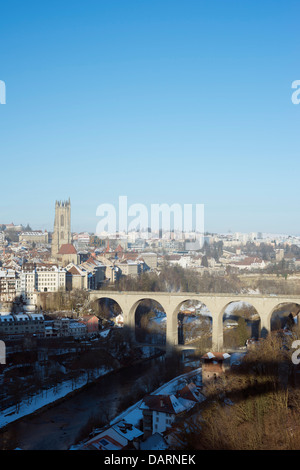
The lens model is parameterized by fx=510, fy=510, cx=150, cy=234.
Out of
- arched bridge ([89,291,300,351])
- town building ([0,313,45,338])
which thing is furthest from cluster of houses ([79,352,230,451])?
town building ([0,313,45,338])

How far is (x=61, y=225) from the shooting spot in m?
26.7

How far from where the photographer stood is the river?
784cm

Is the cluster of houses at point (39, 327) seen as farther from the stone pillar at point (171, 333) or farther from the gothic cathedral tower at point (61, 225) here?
the gothic cathedral tower at point (61, 225)

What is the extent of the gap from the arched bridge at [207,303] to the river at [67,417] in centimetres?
318

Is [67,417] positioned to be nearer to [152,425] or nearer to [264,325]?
[152,425]

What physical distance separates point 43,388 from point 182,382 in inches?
110

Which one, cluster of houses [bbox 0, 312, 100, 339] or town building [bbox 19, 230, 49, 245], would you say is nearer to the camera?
cluster of houses [bbox 0, 312, 100, 339]

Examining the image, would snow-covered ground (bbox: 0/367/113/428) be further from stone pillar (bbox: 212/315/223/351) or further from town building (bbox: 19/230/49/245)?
town building (bbox: 19/230/49/245)

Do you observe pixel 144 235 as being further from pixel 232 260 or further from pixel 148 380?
pixel 148 380

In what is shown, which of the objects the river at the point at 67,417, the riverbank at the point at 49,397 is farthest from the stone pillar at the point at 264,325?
the riverbank at the point at 49,397

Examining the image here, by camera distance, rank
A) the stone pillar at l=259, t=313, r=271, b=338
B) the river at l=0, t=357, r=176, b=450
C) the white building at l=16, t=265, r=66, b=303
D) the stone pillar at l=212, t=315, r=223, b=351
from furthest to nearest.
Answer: the white building at l=16, t=265, r=66, b=303 < the stone pillar at l=259, t=313, r=271, b=338 < the stone pillar at l=212, t=315, r=223, b=351 < the river at l=0, t=357, r=176, b=450

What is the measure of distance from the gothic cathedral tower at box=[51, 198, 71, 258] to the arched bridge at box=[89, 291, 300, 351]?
32.8ft

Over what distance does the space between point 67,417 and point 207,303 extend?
696cm
